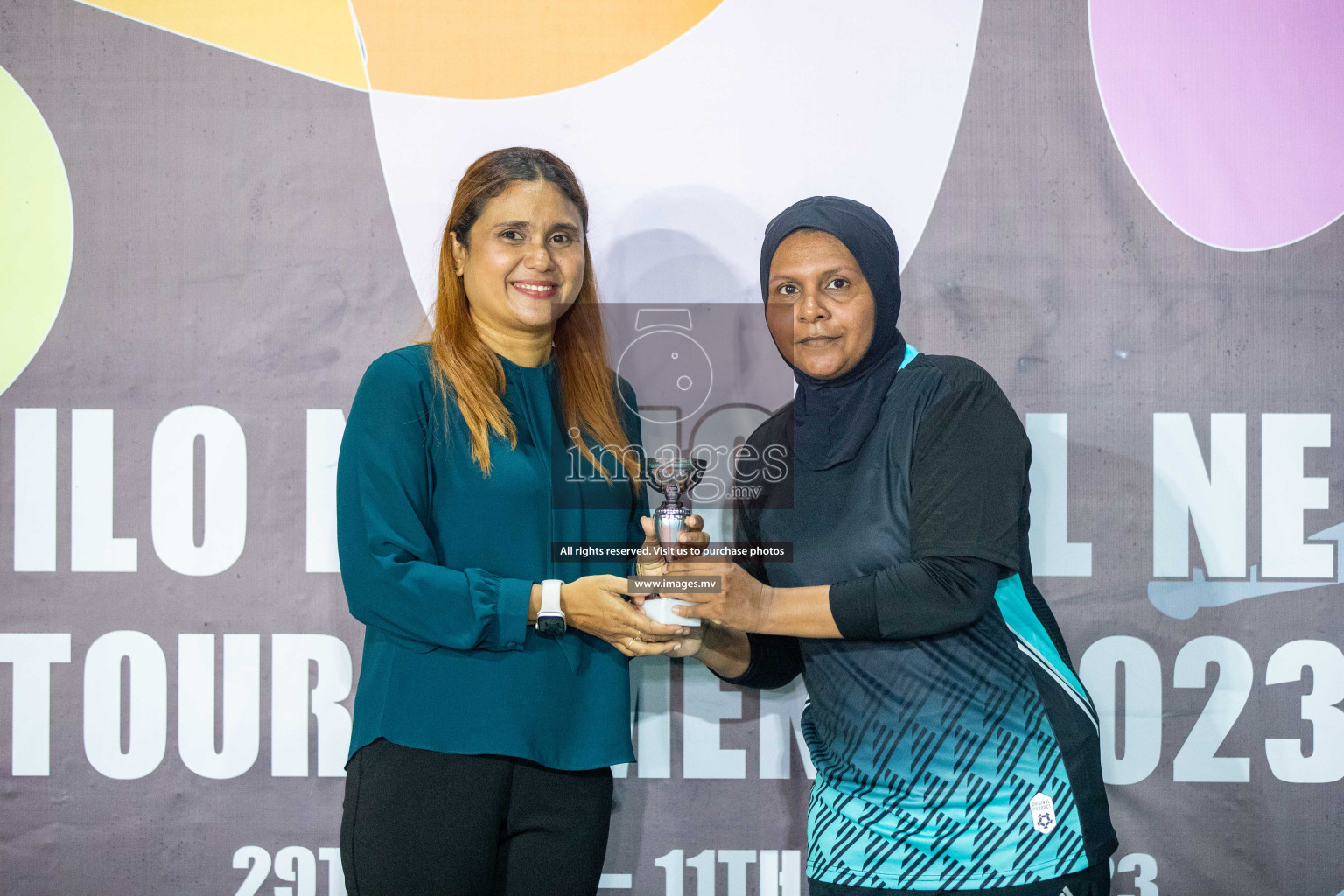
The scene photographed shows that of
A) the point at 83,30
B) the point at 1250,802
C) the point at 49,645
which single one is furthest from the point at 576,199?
the point at 1250,802

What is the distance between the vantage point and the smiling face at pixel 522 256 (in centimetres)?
167

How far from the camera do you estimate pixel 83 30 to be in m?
2.25

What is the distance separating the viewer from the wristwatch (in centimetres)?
157

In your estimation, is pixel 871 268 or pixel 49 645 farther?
pixel 49 645

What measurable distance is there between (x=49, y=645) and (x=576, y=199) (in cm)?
166

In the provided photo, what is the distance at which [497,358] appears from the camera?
1.71 m

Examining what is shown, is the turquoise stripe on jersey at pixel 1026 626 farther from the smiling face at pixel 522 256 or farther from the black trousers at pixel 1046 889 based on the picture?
the smiling face at pixel 522 256

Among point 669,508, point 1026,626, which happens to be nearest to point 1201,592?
point 1026,626

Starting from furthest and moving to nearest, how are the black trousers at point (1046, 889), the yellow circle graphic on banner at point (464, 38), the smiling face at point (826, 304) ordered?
the yellow circle graphic on banner at point (464, 38) < the smiling face at point (826, 304) < the black trousers at point (1046, 889)

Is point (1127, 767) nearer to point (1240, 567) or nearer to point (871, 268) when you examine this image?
point (1240, 567)

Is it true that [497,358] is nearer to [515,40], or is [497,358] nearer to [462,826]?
[462,826]

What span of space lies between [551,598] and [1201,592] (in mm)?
1606

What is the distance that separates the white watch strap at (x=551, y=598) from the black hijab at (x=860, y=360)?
485 millimetres

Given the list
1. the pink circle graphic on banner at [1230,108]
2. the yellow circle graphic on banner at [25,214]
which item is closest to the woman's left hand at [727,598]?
the pink circle graphic on banner at [1230,108]
